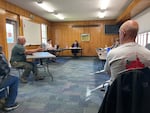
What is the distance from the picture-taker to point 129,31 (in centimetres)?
160

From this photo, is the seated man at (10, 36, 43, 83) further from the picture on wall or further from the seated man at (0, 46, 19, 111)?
the picture on wall

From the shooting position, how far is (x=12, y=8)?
21.1ft

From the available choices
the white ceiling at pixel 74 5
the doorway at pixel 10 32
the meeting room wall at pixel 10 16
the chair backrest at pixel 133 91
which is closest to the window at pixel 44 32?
the meeting room wall at pixel 10 16

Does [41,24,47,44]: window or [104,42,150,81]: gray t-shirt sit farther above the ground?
[41,24,47,44]: window

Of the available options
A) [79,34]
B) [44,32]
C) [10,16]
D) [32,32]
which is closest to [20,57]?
[10,16]

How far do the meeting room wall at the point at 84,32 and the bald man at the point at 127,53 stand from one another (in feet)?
32.2

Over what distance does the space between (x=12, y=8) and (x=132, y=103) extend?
6555 mm

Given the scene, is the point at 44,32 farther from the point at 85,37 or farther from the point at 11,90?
the point at 11,90

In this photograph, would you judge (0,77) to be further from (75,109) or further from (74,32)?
(74,32)

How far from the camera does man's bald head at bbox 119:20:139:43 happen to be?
5.22ft

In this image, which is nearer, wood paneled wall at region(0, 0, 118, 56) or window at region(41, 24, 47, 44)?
window at region(41, 24, 47, 44)

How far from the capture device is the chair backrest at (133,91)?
3.48 ft

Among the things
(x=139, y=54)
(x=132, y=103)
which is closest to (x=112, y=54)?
(x=139, y=54)

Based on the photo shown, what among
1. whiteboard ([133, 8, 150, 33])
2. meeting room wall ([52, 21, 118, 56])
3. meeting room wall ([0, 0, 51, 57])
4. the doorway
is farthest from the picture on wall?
the doorway
